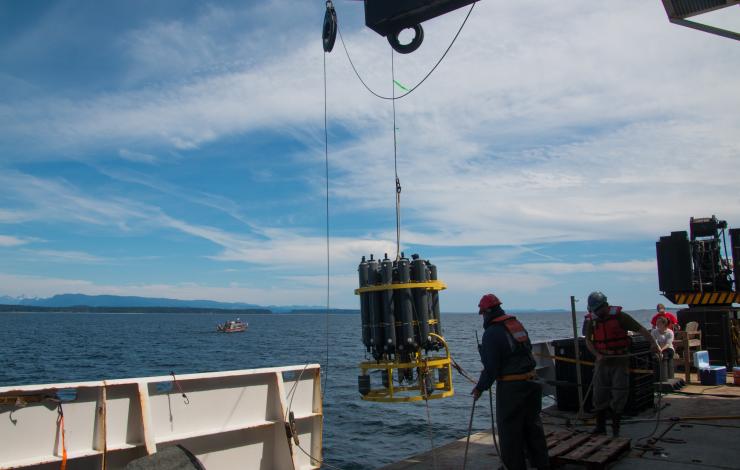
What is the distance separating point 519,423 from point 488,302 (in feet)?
4.10

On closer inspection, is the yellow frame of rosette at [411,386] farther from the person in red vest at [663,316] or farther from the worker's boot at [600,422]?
the person in red vest at [663,316]

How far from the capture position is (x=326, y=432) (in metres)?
18.5

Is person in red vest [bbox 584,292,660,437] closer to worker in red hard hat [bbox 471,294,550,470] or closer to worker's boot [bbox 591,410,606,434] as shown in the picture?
worker's boot [bbox 591,410,606,434]

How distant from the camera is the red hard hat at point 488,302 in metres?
5.88

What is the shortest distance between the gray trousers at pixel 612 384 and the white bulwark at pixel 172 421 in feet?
Answer: 13.3

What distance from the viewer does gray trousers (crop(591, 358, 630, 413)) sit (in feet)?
24.9

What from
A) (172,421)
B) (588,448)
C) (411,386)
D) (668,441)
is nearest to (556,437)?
(588,448)

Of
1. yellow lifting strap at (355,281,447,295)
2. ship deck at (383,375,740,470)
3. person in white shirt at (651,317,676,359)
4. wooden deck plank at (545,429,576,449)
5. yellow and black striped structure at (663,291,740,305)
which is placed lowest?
ship deck at (383,375,740,470)

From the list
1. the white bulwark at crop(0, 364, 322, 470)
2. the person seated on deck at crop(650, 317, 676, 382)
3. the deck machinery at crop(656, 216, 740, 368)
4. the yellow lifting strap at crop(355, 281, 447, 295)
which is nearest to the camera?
the white bulwark at crop(0, 364, 322, 470)

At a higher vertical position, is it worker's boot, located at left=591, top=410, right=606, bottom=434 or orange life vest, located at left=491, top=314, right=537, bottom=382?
orange life vest, located at left=491, top=314, right=537, bottom=382

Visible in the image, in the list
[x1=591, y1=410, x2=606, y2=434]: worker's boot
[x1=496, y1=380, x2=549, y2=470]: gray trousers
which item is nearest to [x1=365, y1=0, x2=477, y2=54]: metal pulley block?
[x1=496, y1=380, x2=549, y2=470]: gray trousers

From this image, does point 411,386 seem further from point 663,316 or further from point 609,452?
point 663,316

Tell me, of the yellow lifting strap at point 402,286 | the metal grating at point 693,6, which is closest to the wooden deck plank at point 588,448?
the yellow lifting strap at point 402,286

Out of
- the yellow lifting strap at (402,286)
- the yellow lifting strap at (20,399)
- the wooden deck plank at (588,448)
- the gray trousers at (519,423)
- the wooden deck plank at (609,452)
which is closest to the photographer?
the yellow lifting strap at (20,399)
